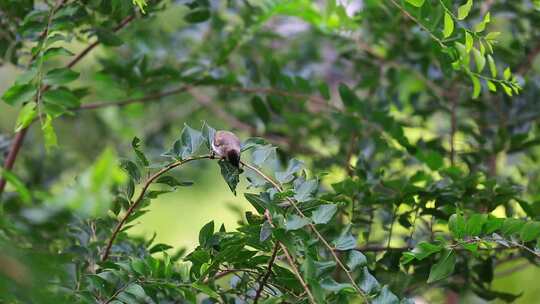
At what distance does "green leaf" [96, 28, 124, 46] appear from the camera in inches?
34.1

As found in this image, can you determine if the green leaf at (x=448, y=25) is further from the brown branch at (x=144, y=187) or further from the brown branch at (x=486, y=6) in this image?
the brown branch at (x=486, y=6)

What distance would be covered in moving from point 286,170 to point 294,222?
22 centimetres

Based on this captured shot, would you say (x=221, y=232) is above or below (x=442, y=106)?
above

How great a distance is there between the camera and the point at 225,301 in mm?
724

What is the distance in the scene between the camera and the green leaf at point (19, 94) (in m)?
0.76

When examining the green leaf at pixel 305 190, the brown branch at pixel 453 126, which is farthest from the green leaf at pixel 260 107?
the green leaf at pixel 305 190

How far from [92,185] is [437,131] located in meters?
0.99

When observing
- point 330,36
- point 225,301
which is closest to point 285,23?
point 330,36

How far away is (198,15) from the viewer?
1046mm

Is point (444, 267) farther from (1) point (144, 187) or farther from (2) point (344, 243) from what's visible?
(1) point (144, 187)

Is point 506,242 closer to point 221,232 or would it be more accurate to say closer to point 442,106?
point 221,232

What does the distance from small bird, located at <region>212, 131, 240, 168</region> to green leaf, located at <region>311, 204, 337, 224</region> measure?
0.28 feet

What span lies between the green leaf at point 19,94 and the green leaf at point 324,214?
33 cm

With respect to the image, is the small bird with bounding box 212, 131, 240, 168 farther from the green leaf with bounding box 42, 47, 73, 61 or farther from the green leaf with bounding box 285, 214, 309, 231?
the green leaf with bounding box 42, 47, 73, 61
